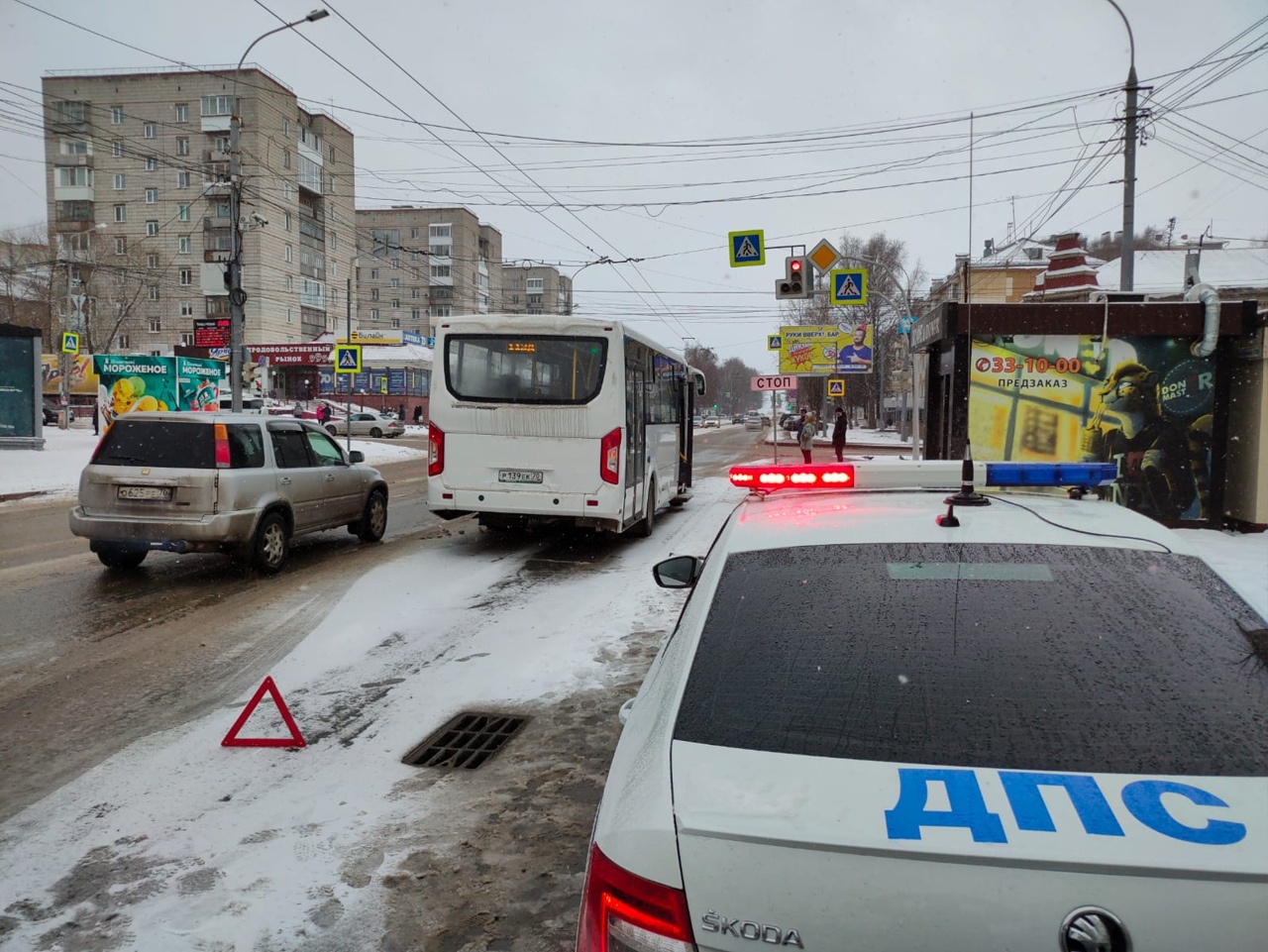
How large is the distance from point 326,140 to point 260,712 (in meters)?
75.9

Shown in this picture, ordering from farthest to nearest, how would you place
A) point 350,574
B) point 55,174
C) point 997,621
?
point 55,174 → point 350,574 → point 997,621

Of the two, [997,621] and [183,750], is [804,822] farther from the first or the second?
[183,750]

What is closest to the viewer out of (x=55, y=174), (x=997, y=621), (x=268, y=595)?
(x=997, y=621)

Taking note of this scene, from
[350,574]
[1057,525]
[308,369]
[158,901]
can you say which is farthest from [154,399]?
[308,369]

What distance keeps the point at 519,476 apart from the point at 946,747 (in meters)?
8.90

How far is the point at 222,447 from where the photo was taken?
872 cm

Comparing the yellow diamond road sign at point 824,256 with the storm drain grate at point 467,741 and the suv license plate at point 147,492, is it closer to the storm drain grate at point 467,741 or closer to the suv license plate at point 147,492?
the suv license plate at point 147,492

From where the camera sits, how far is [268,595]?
8258 mm

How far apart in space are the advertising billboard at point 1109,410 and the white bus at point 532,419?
5.43m

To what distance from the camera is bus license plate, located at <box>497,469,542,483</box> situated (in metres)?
10.4

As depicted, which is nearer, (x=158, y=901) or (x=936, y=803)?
(x=936, y=803)

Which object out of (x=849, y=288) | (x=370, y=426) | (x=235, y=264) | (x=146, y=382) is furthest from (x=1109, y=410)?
(x=370, y=426)

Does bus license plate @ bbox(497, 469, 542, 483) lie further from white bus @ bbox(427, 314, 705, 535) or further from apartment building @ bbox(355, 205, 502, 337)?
apartment building @ bbox(355, 205, 502, 337)

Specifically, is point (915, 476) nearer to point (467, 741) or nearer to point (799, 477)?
point (799, 477)
